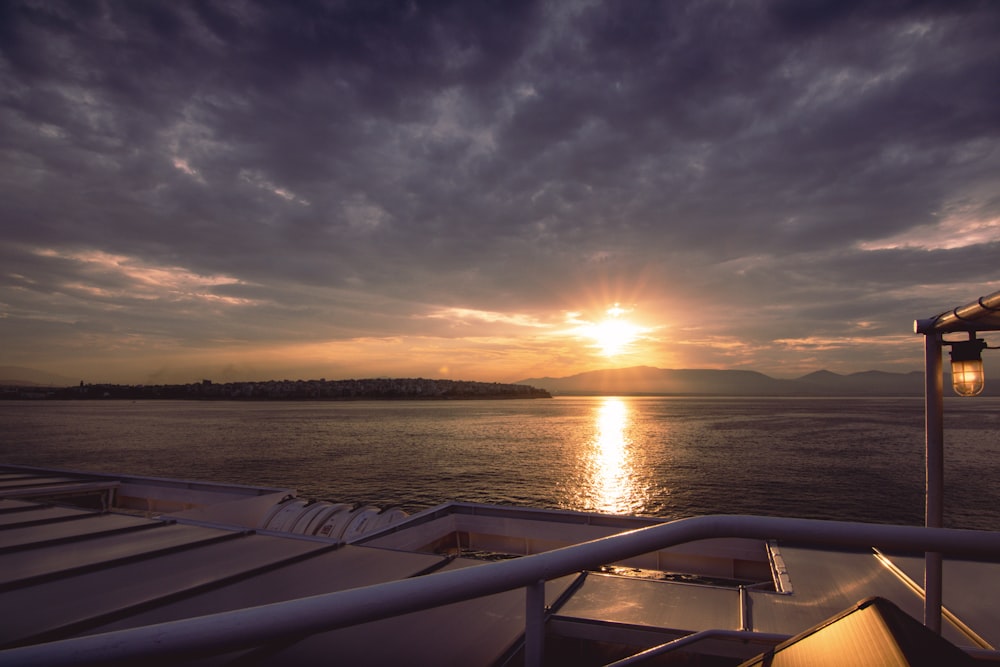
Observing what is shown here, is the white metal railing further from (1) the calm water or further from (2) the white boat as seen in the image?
(1) the calm water

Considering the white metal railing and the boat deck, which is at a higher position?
the white metal railing

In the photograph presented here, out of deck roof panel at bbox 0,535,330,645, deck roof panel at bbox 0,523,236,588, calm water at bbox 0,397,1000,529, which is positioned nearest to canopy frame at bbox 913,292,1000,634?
deck roof panel at bbox 0,535,330,645

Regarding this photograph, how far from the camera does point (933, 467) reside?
14.9 feet

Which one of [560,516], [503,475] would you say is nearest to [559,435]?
[503,475]

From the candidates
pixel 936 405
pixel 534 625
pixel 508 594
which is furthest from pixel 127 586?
pixel 936 405

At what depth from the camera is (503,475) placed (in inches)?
1652

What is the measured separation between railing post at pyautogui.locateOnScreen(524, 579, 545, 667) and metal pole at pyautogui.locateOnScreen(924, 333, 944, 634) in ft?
11.8

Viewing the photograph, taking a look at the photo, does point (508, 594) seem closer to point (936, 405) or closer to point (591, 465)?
point (936, 405)

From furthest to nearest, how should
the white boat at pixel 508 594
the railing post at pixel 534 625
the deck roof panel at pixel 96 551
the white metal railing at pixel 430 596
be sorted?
the deck roof panel at pixel 96 551
the railing post at pixel 534 625
the white boat at pixel 508 594
the white metal railing at pixel 430 596

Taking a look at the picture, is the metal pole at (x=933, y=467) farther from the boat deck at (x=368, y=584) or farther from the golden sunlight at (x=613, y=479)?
the golden sunlight at (x=613, y=479)

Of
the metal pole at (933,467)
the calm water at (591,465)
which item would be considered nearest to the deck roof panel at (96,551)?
the metal pole at (933,467)

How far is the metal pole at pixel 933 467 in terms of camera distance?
13.5ft

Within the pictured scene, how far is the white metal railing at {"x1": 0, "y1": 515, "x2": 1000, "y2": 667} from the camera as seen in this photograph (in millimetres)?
1273

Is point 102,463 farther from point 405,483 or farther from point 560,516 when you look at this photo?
point 560,516
